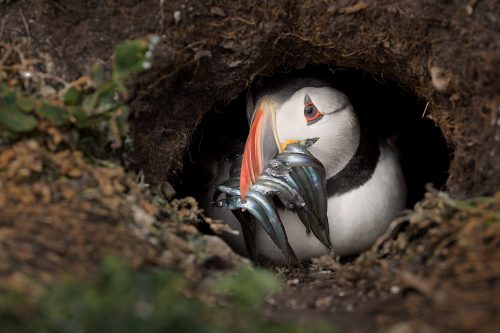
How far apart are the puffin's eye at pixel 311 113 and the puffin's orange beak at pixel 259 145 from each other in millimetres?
171

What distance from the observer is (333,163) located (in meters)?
3.49

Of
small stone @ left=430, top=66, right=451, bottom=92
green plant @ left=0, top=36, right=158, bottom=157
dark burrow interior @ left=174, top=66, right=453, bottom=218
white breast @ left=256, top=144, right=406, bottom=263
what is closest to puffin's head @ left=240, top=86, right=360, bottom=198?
white breast @ left=256, top=144, right=406, bottom=263

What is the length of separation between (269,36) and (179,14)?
459mm

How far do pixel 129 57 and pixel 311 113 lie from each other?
1191mm

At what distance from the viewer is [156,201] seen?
9.61 ft

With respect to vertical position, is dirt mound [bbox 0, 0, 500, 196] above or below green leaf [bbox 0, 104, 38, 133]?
above

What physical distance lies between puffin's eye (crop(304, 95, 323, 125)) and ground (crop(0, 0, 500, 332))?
0.25 meters

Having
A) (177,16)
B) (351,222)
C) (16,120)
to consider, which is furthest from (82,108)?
(351,222)

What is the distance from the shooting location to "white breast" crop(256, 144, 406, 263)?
348 centimetres

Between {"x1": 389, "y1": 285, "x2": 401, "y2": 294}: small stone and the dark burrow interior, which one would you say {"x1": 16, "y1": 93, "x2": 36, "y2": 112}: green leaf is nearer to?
the dark burrow interior

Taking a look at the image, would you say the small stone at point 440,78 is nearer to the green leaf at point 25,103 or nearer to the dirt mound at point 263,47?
the dirt mound at point 263,47

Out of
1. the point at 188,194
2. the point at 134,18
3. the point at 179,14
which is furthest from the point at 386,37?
the point at 188,194

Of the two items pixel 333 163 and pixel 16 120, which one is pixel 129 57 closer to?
pixel 16 120

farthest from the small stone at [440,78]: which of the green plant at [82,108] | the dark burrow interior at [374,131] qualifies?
the green plant at [82,108]
